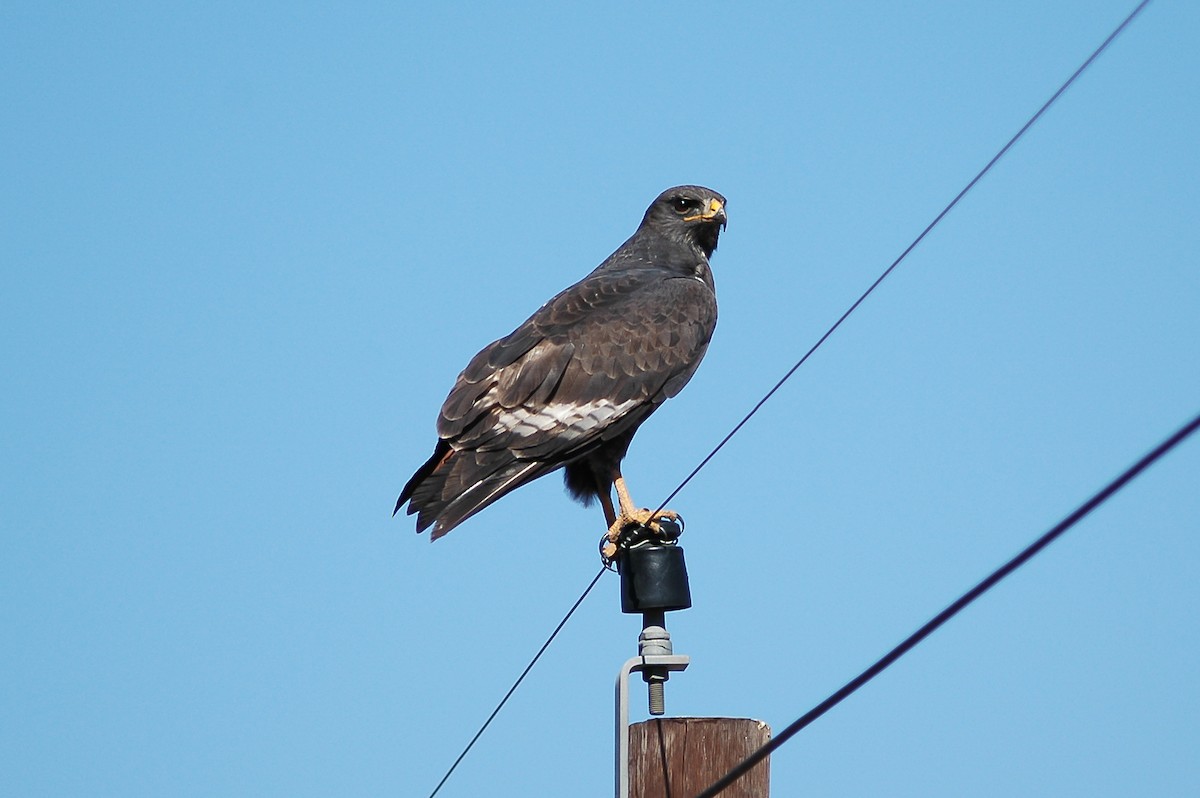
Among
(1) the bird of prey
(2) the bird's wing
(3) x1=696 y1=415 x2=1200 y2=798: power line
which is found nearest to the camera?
(3) x1=696 y1=415 x2=1200 y2=798: power line

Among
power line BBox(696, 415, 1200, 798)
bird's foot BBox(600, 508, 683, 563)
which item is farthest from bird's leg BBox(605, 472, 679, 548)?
power line BBox(696, 415, 1200, 798)

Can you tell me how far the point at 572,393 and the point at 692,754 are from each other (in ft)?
10.4

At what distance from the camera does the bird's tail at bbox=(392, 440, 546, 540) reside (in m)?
6.56

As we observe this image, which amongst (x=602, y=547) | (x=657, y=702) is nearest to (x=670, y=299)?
(x=602, y=547)

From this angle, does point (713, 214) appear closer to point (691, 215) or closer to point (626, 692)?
point (691, 215)

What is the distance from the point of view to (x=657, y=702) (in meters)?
4.75

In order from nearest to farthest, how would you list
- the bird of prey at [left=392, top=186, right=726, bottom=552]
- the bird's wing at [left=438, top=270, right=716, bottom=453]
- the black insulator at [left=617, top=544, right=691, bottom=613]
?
the black insulator at [left=617, top=544, right=691, bottom=613] → the bird of prey at [left=392, top=186, right=726, bottom=552] → the bird's wing at [left=438, top=270, right=716, bottom=453]

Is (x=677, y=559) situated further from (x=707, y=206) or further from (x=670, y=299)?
(x=707, y=206)

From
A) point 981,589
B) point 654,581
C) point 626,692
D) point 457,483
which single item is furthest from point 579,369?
point 981,589

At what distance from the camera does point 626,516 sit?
6891mm

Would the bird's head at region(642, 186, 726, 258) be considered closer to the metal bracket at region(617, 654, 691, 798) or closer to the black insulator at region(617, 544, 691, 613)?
the black insulator at region(617, 544, 691, 613)

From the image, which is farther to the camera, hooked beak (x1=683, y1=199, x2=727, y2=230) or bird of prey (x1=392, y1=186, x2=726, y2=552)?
hooked beak (x1=683, y1=199, x2=727, y2=230)

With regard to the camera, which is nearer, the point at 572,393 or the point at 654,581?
the point at 654,581

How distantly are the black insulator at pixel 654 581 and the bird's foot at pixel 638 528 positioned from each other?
2.19ft
